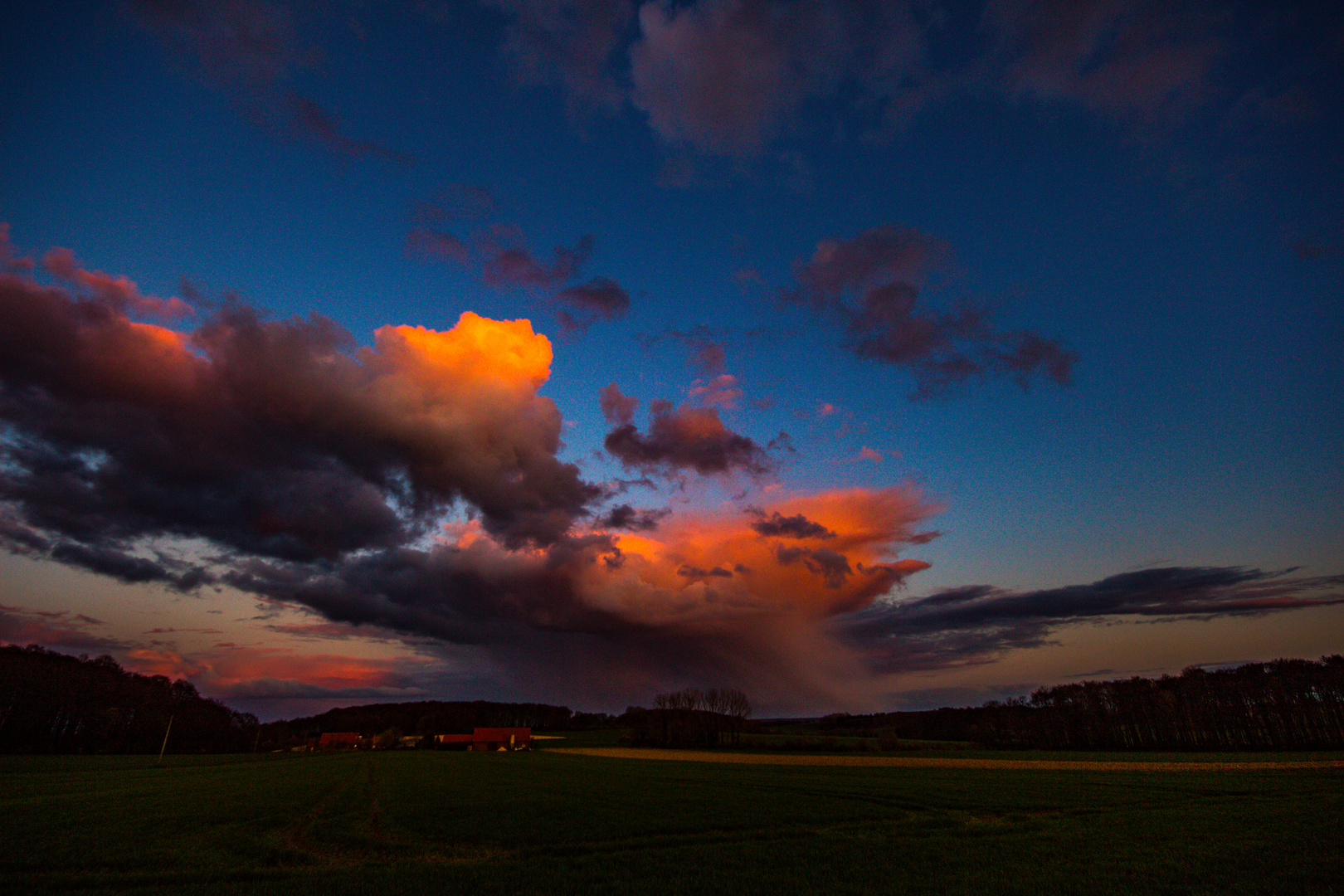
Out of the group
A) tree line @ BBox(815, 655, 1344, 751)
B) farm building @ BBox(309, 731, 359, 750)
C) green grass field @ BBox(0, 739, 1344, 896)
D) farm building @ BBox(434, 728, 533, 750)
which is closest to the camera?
green grass field @ BBox(0, 739, 1344, 896)

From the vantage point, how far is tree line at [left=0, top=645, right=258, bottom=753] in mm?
107688

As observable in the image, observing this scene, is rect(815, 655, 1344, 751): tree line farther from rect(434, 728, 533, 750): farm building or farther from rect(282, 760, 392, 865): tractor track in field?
rect(282, 760, 392, 865): tractor track in field

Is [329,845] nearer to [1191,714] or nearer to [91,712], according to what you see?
[91,712]

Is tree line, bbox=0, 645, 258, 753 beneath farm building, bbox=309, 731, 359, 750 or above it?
above

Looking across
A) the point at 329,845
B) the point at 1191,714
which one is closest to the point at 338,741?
the point at 329,845

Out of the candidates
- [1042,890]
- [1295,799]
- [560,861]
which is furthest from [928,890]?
[1295,799]

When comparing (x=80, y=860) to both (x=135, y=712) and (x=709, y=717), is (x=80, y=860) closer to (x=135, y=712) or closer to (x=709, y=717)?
(x=709, y=717)

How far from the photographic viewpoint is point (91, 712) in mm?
120062

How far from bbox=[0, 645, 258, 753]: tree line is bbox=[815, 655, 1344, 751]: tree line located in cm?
16515

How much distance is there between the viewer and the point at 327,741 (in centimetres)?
17638

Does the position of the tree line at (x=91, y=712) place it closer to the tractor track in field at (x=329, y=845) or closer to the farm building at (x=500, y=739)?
the farm building at (x=500, y=739)

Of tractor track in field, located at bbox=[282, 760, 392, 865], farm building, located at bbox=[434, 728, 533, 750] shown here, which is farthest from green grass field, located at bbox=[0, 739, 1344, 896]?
farm building, located at bbox=[434, 728, 533, 750]

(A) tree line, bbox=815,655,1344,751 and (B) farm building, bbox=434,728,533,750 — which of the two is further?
(B) farm building, bbox=434,728,533,750

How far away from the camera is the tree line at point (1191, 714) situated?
107 meters
